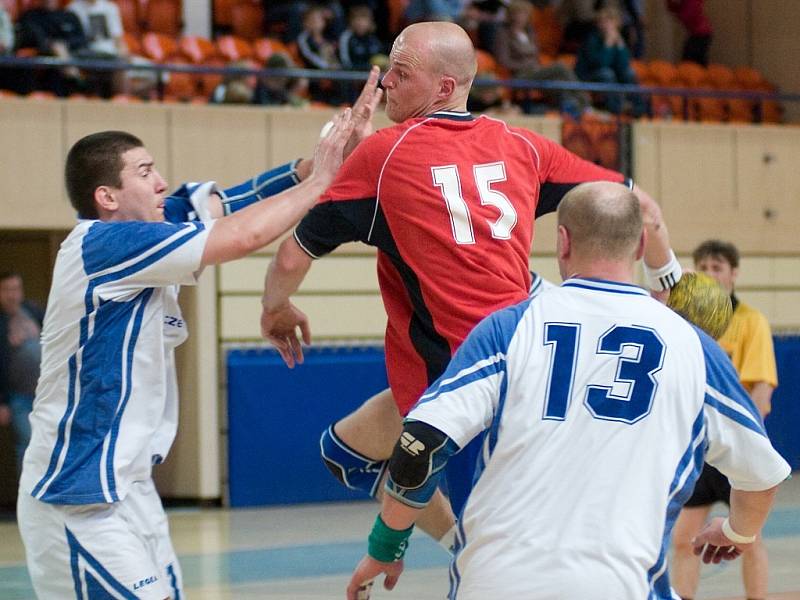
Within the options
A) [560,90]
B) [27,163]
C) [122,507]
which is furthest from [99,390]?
[560,90]

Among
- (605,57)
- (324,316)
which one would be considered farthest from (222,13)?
(324,316)

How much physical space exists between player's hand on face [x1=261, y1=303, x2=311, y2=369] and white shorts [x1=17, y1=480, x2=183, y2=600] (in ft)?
2.02

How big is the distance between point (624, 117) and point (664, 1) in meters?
4.64

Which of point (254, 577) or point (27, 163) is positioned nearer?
point (254, 577)

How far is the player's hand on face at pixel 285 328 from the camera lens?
168 inches

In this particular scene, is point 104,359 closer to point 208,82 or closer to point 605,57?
point 208,82

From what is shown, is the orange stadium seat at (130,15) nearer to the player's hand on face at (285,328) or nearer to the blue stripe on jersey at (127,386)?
the player's hand on face at (285,328)

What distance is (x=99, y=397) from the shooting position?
400cm

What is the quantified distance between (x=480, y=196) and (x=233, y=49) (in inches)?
393

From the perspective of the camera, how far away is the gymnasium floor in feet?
25.0

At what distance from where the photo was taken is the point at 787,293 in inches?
547

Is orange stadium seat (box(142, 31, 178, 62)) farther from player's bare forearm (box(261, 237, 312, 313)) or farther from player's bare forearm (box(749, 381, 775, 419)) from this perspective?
player's bare forearm (box(261, 237, 312, 313))

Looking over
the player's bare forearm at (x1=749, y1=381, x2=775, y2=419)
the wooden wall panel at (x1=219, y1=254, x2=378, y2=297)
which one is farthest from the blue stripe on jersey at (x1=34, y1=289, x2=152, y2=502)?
the wooden wall panel at (x1=219, y1=254, x2=378, y2=297)

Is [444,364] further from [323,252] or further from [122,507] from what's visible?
[122,507]
